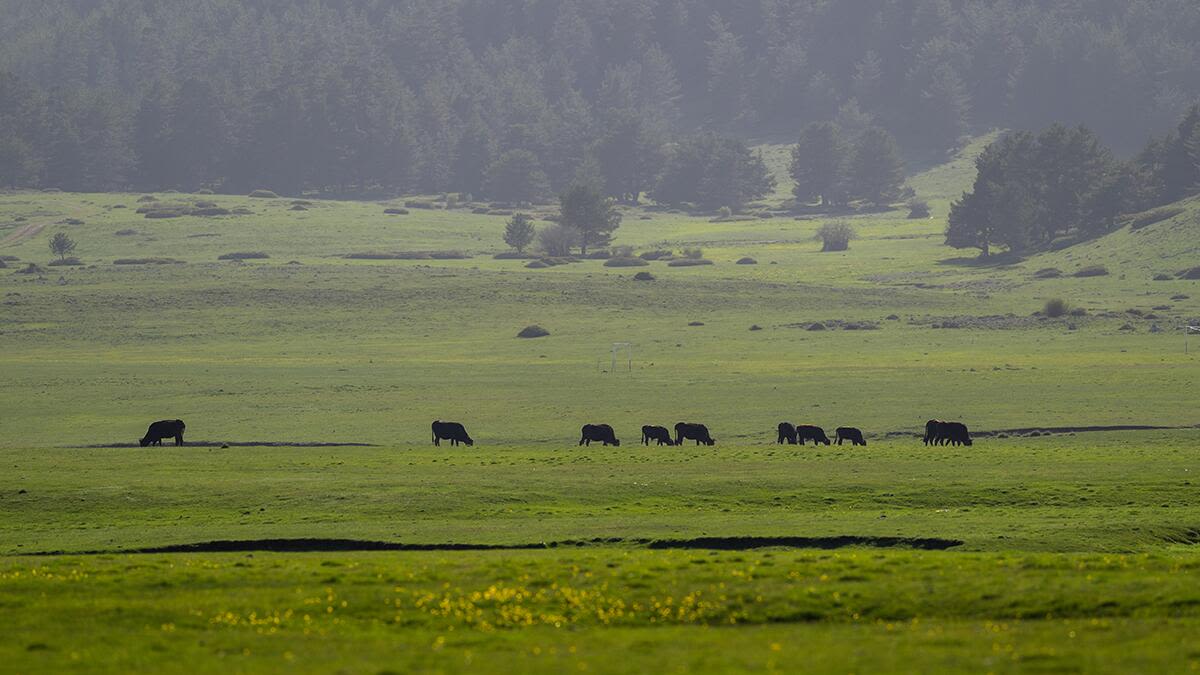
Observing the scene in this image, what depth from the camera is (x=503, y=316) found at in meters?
106

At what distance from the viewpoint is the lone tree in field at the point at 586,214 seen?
156 meters

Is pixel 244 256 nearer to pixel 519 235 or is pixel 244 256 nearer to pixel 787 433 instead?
pixel 519 235

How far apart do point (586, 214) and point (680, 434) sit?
10257 centimetres

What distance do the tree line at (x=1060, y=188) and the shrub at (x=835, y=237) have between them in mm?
12108

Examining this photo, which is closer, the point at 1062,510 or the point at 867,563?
the point at 867,563

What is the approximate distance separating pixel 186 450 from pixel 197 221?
11824 cm

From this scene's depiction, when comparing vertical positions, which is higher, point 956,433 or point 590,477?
point 956,433

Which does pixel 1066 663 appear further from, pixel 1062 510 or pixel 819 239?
pixel 819 239

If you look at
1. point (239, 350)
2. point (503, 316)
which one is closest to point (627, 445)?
point (239, 350)

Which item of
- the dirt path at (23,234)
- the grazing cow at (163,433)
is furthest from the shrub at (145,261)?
the grazing cow at (163,433)

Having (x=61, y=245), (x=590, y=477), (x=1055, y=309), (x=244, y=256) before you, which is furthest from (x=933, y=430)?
(x=61, y=245)

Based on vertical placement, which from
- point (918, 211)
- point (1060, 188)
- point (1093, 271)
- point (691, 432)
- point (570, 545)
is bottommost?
point (570, 545)

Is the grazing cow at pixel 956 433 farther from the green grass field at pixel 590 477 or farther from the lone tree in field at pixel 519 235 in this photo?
the lone tree in field at pixel 519 235

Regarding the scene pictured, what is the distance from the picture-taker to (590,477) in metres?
43.5
